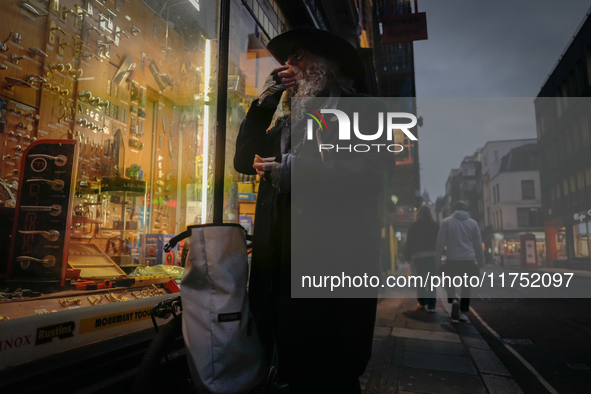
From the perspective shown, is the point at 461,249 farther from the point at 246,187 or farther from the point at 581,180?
the point at 581,180

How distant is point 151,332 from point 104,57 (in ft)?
6.51

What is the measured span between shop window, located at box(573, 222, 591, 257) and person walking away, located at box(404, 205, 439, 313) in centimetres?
2597

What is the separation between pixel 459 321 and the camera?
235 inches

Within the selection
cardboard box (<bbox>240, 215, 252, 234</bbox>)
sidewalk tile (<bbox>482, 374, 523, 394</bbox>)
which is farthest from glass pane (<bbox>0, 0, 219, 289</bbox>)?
sidewalk tile (<bbox>482, 374, 523, 394</bbox>)

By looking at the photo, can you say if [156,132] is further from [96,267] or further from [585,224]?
[585,224]

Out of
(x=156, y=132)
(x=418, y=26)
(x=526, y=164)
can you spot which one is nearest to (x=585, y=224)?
(x=526, y=164)

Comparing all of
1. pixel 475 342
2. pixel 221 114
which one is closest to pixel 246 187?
pixel 221 114

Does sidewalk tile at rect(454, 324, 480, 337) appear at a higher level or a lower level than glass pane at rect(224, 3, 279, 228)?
lower

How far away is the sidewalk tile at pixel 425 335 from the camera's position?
4797 mm

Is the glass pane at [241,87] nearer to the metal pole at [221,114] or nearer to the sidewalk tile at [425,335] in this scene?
the metal pole at [221,114]

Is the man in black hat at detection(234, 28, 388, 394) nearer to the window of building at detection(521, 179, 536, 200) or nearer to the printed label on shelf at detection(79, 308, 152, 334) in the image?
the printed label on shelf at detection(79, 308, 152, 334)

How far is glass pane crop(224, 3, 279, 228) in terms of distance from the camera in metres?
4.12

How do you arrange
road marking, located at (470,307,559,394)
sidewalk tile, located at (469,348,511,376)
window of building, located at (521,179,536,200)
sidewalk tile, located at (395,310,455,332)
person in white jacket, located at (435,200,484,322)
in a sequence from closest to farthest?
road marking, located at (470,307,559,394), sidewalk tile, located at (469,348,511,376), sidewalk tile, located at (395,310,455,332), person in white jacket, located at (435,200,484,322), window of building, located at (521,179,536,200)

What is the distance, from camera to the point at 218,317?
1497 mm
